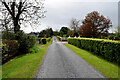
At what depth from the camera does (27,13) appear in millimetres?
16031

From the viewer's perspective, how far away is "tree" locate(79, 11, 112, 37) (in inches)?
869

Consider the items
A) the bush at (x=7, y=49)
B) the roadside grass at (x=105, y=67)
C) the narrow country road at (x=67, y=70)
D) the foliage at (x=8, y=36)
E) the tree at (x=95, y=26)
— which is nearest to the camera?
the narrow country road at (x=67, y=70)

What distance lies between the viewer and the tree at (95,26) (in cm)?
2208

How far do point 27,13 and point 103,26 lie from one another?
20.0 meters

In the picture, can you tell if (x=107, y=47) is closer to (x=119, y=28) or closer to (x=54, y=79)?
(x=54, y=79)

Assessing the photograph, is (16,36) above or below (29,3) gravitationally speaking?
below

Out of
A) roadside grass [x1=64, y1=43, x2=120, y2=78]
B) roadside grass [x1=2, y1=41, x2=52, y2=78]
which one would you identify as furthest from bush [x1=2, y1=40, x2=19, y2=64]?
roadside grass [x1=64, y1=43, x2=120, y2=78]

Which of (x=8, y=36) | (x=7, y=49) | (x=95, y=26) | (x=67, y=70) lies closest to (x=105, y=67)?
(x=67, y=70)

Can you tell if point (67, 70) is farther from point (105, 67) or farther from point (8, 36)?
point (8, 36)

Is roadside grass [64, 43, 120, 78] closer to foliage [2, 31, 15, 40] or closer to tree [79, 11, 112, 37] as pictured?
foliage [2, 31, 15, 40]

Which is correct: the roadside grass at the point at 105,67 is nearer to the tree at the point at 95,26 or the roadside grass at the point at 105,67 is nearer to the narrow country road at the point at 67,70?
the narrow country road at the point at 67,70

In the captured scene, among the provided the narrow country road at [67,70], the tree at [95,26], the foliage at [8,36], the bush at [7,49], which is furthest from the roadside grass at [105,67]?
the tree at [95,26]

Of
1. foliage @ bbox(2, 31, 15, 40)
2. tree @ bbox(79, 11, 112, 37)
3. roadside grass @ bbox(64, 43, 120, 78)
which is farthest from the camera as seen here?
tree @ bbox(79, 11, 112, 37)

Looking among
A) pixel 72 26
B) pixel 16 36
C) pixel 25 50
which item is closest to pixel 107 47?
pixel 25 50
